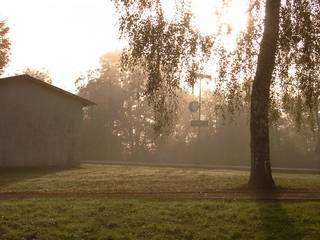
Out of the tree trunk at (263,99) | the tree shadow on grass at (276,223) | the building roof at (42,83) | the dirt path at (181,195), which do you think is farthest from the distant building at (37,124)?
the tree shadow on grass at (276,223)

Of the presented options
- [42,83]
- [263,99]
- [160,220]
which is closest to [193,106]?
[42,83]

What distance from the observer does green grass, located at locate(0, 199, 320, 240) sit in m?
10.0

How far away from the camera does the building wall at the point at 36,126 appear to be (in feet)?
96.6

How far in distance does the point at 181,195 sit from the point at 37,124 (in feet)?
58.8

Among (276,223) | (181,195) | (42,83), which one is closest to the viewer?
(276,223)

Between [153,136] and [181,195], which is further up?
[153,136]

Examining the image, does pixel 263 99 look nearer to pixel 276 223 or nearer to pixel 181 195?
pixel 181 195

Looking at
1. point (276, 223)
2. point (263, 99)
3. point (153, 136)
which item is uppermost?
point (153, 136)

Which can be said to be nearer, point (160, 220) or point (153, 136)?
point (160, 220)

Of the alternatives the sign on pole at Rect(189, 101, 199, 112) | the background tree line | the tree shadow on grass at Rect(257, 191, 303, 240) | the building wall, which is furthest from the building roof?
the tree shadow on grass at Rect(257, 191, 303, 240)

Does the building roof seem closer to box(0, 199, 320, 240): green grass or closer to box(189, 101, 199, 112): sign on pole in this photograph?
box(189, 101, 199, 112): sign on pole

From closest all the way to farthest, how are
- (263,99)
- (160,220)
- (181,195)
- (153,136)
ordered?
(160,220) < (181,195) < (263,99) < (153,136)

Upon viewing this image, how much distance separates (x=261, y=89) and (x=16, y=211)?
29.5 ft

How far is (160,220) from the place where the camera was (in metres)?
11.1
